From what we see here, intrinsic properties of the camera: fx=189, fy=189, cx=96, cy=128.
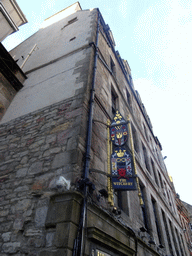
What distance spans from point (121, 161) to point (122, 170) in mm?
254

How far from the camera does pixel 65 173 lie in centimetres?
380

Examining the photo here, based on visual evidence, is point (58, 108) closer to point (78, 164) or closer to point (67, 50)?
point (78, 164)

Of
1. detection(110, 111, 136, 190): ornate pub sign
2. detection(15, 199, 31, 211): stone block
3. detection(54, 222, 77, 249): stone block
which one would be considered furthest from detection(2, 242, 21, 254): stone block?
detection(110, 111, 136, 190): ornate pub sign

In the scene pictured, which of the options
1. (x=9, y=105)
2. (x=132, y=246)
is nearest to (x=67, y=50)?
(x=9, y=105)

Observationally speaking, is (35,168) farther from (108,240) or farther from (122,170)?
(108,240)

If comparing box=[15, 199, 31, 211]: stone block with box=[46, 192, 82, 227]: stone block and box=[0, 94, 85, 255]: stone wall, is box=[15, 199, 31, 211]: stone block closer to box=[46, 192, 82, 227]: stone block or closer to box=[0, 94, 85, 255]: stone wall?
box=[0, 94, 85, 255]: stone wall

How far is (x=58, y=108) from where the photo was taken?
5566mm

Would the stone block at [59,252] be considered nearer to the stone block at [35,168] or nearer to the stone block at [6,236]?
the stone block at [6,236]

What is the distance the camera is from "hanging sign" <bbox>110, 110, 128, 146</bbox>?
16.3 ft

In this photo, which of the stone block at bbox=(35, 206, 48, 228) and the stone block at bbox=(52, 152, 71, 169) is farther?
the stone block at bbox=(52, 152, 71, 169)

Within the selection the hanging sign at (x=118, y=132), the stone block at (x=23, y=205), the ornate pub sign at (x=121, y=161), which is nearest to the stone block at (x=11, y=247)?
the stone block at (x=23, y=205)

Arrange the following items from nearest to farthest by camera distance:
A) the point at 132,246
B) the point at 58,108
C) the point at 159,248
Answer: the point at 132,246
the point at 58,108
the point at 159,248

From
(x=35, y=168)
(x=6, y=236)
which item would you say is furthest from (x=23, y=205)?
(x=35, y=168)

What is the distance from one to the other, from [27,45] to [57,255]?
502 inches
